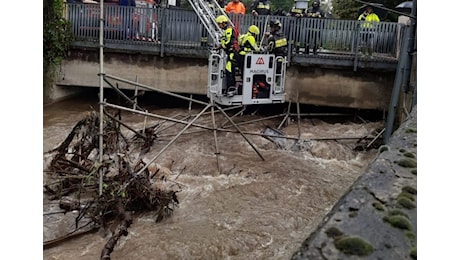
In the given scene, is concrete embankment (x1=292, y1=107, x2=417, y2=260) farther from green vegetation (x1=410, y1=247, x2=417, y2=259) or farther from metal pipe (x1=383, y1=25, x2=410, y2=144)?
metal pipe (x1=383, y1=25, x2=410, y2=144)

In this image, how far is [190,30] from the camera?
42.2 feet

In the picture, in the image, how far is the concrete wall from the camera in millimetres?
12328

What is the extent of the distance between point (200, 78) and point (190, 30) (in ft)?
4.21

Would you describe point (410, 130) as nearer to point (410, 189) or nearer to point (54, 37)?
point (410, 189)

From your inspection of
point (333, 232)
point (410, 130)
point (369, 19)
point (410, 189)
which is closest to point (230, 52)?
point (369, 19)

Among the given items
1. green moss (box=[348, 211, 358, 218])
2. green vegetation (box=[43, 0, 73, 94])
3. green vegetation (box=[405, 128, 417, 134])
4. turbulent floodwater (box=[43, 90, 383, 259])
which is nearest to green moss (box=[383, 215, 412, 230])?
green moss (box=[348, 211, 358, 218])

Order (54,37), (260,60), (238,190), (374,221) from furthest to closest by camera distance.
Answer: (54,37) < (260,60) < (238,190) < (374,221)

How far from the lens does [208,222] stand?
712cm

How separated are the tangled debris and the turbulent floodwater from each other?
17cm

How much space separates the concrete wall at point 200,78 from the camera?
12.3m

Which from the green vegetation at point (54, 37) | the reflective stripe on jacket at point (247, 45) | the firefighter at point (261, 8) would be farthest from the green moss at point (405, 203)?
the green vegetation at point (54, 37)

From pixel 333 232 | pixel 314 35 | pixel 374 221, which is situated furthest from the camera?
pixel 314 35

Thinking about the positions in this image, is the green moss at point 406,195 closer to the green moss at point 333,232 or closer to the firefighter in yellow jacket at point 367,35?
the green moss at point 333,232

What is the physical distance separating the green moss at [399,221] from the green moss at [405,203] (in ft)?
0.44
